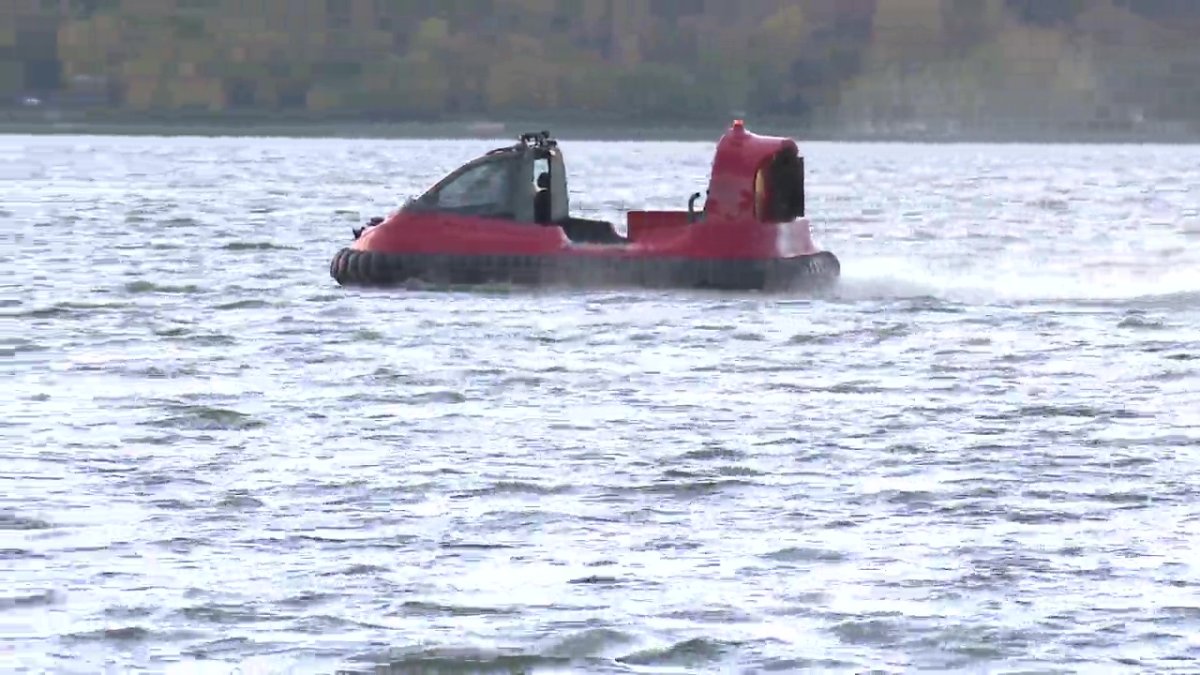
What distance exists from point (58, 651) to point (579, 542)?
3483mm

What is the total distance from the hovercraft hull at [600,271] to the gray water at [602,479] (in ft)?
1.13

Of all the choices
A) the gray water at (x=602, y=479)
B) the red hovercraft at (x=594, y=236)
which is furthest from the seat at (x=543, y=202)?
the gray water at (x=602, y=479)

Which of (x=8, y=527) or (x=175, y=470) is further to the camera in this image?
(x=175, y=470)

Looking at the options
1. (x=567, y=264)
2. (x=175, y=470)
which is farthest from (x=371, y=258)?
(x=175, y=470)

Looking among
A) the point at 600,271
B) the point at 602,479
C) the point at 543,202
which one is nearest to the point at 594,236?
the point at 543,202

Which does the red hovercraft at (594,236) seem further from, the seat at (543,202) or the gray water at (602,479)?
the gray water at (602,479)

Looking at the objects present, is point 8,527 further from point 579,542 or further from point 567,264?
point 567,264

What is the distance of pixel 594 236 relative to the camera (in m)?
32.2

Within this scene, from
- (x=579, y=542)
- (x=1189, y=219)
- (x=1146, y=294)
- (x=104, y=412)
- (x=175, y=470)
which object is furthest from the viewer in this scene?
(x=1189, y=219)

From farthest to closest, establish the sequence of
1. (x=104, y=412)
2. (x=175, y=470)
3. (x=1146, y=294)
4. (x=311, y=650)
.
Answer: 1. (x=1146, y=294)
2. (x=104, y=412)
3. (x=175, y=470)
4. (x=311, y=650)

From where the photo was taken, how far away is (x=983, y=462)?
18.3 m

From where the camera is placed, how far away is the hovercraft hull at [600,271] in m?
30.6

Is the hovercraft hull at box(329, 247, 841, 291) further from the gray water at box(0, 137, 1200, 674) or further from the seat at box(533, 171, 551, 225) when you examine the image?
the seat at box(533, 171, 551, 225)

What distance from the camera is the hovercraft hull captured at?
30594 millimetres
